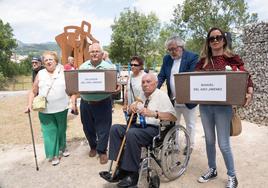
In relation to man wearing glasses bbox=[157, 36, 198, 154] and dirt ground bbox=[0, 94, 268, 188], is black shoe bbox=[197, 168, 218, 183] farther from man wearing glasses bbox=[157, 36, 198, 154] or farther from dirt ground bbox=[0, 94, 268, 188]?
man wearing glasses bbox=[157, 36, 198, 154]

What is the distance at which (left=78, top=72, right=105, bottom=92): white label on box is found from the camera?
3.75 metres

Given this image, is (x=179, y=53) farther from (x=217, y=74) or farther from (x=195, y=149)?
(x=195, y=149)

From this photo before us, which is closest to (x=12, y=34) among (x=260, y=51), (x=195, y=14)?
(x=195, y=14)

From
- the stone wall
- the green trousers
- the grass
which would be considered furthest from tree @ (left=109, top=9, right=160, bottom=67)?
the green trousers

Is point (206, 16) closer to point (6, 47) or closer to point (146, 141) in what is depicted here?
point (146, 141)

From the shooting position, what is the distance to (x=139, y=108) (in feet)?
10.8

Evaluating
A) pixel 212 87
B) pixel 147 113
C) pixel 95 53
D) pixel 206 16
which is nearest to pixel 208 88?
pixel 212 87

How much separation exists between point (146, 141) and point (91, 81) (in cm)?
105

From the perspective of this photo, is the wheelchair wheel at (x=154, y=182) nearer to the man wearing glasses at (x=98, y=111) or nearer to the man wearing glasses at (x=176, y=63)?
the man wearing glasses at (x=176, y=63)

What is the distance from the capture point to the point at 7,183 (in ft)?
12.8

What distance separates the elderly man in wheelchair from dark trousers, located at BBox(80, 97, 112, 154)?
0.84 meters

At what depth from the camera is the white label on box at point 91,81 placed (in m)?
3.75

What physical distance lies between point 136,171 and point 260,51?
452cm

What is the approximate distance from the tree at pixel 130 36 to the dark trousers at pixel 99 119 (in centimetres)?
2112
